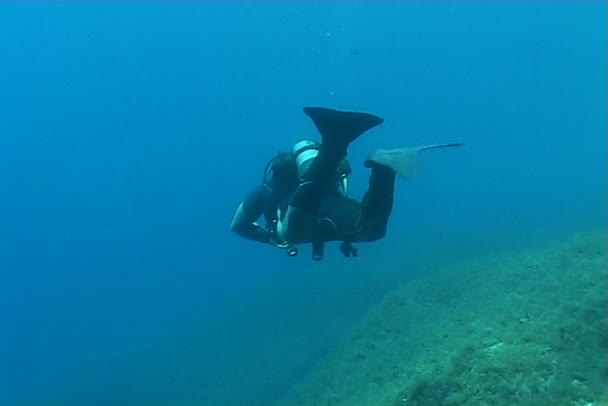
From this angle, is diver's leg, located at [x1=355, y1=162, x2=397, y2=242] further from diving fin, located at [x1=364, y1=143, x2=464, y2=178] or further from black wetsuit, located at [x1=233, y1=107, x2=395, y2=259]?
diving fin, located at [x1=364, y1=143, x2=464, y2=178]

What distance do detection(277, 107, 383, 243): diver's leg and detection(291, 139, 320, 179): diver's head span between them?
24 centimetres

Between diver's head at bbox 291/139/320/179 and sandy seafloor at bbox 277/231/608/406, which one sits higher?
diver's head at bbox 291/139/320/179

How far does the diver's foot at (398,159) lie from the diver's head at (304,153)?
1.96 ft

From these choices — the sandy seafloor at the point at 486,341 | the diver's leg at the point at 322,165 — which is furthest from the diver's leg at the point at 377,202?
the sandy seafloor at the point at 486,341

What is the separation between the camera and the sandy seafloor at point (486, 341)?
6191mm

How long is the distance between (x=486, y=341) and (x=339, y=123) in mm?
3786

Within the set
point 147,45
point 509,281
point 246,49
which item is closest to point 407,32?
point 246,49

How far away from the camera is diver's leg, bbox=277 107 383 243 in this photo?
508cm

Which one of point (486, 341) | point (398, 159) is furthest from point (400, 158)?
point (486, 341)

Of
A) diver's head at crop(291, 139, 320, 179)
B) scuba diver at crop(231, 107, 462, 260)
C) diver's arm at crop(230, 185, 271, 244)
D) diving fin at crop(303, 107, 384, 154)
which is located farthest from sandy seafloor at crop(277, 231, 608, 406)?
diving fin at crop(303, 107, 384, 154)

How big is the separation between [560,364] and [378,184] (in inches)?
104

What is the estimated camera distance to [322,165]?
5.43 meters

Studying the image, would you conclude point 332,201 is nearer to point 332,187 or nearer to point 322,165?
point 332,187

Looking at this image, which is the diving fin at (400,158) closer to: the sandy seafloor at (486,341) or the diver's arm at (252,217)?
the diver's arm at (252,217)
